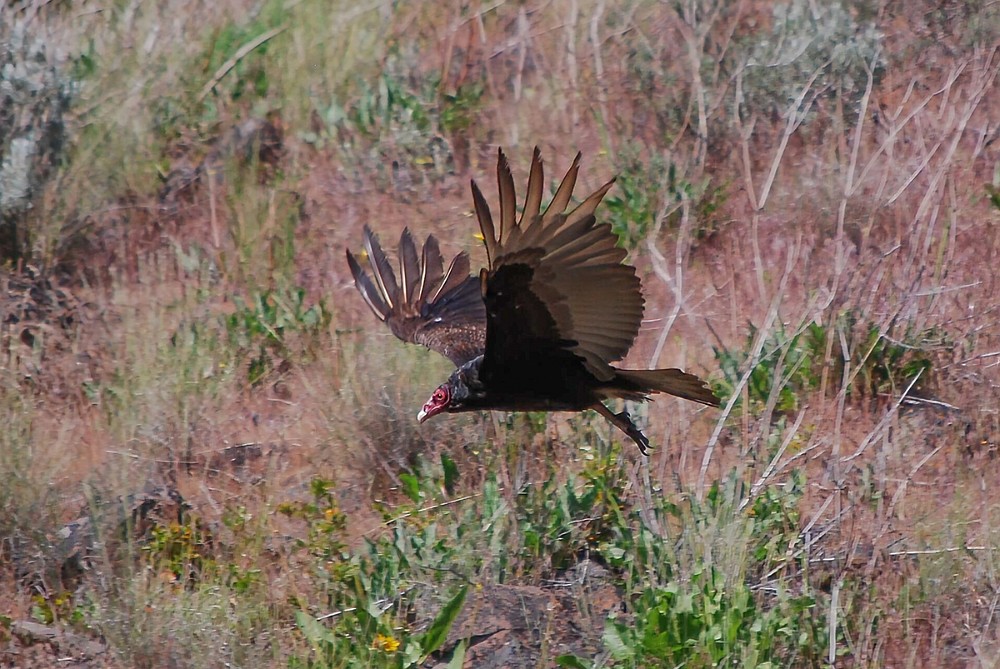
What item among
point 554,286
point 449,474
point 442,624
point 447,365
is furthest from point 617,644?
point 447,365

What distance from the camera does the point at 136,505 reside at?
4.84 metres

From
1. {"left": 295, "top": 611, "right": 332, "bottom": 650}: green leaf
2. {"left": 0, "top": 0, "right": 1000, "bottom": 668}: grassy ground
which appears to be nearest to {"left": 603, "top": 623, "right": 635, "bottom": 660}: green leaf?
{"left": 0, "top": 0, "right": 1000, "bottom": 668}: grassy ground

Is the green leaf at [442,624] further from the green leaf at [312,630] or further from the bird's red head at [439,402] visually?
the bird's red head at [439,402]

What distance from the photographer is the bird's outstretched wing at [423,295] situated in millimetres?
5156

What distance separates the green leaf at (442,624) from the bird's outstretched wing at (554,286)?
31.9 inches

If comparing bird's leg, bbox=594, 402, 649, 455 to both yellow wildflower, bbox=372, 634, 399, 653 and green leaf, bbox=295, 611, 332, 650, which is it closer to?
yellow wildflower, bbox=372, 634, 399, 653

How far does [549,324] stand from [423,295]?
4.53 ft

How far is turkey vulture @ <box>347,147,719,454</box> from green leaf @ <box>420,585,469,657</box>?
2.58 ft

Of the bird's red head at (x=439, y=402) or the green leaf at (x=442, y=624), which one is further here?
the bird's red head at (x=439, y=402)

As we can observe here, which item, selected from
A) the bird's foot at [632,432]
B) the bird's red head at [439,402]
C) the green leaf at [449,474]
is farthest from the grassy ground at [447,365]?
the bird's red head at [439,402]

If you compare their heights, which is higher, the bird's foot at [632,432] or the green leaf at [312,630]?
the bird's foot at [632,432]

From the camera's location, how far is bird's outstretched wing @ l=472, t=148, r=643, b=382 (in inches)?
140

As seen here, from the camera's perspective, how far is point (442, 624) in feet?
12.8

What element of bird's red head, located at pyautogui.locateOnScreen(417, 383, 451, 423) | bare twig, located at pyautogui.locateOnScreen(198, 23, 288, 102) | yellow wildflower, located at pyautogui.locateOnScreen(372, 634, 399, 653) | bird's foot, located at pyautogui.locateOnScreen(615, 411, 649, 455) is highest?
bare twig, located at pyautogui.locateOnScreen(198, 23, 288, 102)
